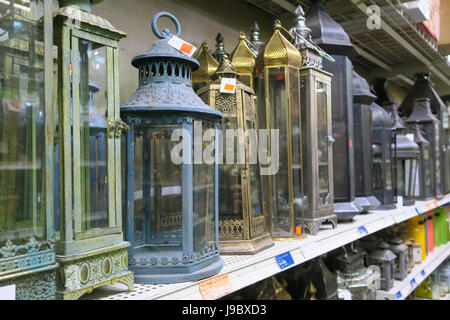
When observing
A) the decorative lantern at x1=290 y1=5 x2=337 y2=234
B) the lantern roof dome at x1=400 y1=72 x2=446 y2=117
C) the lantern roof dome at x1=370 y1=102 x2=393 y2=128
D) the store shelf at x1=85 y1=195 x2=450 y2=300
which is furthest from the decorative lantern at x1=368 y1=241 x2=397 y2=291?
the lantern roof dome at x1=400 y1=72 x2=446 y2=117

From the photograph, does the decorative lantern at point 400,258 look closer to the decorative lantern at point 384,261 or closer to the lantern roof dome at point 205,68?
the decorative lantern at point 384,261

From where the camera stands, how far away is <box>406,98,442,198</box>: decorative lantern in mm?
2771

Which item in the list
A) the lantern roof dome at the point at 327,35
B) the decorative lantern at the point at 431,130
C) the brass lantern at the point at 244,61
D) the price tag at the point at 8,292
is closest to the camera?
the price tag at the point at 8,292

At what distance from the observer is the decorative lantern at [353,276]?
1.73m

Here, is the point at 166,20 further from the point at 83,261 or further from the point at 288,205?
the point at 83,261

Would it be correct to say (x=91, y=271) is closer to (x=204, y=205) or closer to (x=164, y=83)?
(x=204, y=205)

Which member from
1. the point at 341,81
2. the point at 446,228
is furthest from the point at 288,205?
the point at 446,228

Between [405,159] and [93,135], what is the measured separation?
233 cm

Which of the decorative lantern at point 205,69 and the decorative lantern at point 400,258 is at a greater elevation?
the decorative lantern at point 205,69

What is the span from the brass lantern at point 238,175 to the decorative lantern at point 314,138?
30cm

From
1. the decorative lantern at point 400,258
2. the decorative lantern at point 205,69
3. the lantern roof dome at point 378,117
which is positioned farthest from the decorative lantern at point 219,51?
the decorative lantern at point 400,258

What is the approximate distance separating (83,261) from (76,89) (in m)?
0.33

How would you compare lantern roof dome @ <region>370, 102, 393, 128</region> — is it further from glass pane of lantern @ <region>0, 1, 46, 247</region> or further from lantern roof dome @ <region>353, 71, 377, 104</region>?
glass pane of lantern @ <region>0, 1, 46, 247</region>

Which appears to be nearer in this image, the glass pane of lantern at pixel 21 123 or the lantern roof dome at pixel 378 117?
the glass pane of lantern at pixel 21 123
